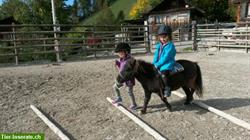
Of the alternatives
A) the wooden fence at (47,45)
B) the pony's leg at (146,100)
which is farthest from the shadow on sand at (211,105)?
the wooden fence at (47,45)

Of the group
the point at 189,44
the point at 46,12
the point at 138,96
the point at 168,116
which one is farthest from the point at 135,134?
the point at 46,12

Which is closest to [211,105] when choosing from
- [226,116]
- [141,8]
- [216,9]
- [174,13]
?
[226,116]

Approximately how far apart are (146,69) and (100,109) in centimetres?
117

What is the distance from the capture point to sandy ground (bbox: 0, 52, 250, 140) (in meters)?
4.61

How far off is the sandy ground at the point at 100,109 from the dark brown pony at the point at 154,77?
1.22 ft

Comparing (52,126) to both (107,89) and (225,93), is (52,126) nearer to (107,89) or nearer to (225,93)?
(107,89)

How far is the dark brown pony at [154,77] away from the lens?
5059 mm

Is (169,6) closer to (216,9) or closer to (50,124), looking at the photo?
(216,9)

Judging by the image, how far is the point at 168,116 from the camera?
208 inches

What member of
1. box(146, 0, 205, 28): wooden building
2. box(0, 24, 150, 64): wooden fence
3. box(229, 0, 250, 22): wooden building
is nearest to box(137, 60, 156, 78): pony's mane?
box(0, 24, 150, 64): wooden fence

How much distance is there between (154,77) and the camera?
17.1 ft

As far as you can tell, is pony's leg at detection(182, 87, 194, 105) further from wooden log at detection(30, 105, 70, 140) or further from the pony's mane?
wooden log at detection(30, 105, 70, 140)

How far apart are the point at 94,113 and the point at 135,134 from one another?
1.19 m

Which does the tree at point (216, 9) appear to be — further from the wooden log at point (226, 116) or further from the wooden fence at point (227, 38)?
the wooden log at point (226, 116)
